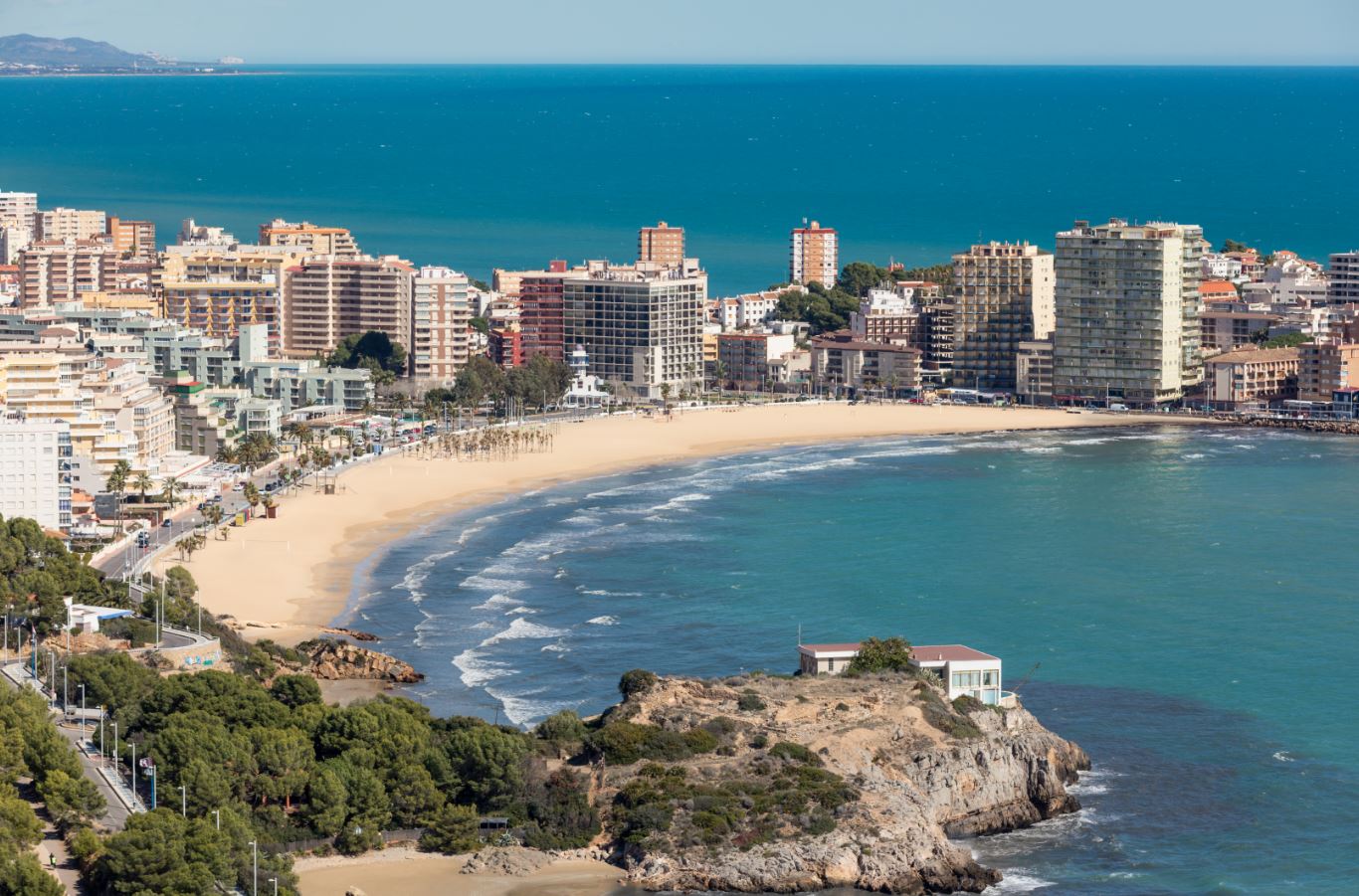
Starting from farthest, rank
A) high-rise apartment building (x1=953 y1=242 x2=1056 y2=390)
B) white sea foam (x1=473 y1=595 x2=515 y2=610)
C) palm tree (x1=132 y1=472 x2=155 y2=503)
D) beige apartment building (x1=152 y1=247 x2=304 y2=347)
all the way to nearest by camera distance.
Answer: beige apartment building (x1=152 y1=247 x2=304 y2=347) < high-rise apartment building (x1=953 y1=242 x2=1056 y2=390) < palm tree (x1=132 y1=472 x2=155 y2=503) < white sea foam (x1=473 y1=595 x2=515 y2=610)

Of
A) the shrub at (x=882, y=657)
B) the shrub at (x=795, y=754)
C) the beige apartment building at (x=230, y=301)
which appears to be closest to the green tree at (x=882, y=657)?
the shrub at (x=882, y=657)

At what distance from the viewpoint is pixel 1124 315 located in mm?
117750

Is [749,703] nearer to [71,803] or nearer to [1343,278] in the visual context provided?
[71,803]

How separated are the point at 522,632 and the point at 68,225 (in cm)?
10140

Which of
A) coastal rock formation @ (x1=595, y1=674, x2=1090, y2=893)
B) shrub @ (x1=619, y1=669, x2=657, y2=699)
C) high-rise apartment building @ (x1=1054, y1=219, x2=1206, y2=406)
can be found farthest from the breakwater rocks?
shrub @ (x1=619, y1=669, x2=657, y2=699)

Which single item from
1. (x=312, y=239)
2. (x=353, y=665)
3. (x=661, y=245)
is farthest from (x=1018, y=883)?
(x=661, y=245)

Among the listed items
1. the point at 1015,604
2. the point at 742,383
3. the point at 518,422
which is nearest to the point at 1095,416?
the point at 742,383

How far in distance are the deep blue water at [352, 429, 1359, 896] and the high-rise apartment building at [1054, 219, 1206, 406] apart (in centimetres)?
1462

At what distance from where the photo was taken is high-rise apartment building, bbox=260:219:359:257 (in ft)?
464

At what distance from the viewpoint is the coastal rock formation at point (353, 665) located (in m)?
59.2

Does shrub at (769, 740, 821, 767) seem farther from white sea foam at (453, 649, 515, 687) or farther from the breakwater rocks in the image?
the breakwater rocks

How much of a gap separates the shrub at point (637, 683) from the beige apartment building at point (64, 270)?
8426cm

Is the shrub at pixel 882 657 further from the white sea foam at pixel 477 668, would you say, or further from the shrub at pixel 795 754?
the white sea foam at pixel 477 668

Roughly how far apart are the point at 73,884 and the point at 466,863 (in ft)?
23.4
